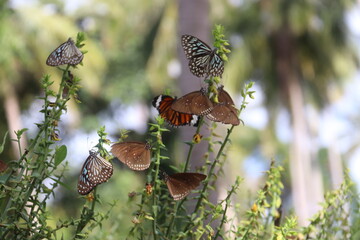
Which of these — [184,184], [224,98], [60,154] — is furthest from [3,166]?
[224,98]

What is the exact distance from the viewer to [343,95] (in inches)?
882

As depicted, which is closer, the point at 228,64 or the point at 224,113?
the point at 224,113

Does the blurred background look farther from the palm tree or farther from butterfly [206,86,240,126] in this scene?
butterfly [206,86,240,126]

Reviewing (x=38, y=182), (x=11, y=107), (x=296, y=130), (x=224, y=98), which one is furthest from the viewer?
(x=296, y=130)

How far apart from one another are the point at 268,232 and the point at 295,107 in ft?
58.1

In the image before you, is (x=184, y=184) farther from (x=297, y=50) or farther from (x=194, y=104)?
(x=297, y=50)

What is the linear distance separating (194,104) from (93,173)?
0.83 feet

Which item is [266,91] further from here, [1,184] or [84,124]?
[1,184]

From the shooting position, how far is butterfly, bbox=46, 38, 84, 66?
1.23m

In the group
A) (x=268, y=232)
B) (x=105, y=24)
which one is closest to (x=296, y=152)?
(x=105, y=24)

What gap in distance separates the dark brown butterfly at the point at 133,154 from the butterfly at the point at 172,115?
102 millimetres

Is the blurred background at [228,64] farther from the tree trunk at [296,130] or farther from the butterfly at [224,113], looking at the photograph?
the butterfly at [224,113]

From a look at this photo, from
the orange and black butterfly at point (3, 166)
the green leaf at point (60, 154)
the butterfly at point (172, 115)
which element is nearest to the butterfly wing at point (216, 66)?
the butterfly at point (172, 115)

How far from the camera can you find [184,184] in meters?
1.19
